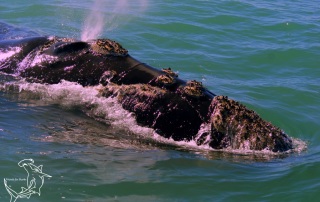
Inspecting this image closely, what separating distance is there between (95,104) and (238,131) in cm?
234

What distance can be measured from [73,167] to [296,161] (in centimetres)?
324

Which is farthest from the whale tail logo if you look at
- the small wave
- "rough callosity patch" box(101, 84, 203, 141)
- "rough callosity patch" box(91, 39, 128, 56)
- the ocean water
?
"rough callosity patch" box(91, 39, 128, 56)

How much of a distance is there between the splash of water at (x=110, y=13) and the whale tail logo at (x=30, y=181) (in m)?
9.88

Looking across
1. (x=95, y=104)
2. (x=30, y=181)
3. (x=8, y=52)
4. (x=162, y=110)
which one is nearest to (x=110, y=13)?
(x=8, y=52)

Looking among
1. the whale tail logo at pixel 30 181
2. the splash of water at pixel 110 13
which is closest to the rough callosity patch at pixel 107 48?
the whale tail logo at pixel 30 181

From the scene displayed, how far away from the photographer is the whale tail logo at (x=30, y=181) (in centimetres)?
635

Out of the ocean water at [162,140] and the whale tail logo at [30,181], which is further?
the ocean water at [162,140]

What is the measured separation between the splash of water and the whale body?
774 centimetres

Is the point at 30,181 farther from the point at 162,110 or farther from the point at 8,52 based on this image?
the point at 8,52

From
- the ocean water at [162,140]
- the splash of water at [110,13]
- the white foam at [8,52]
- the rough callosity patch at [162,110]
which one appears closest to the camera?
the ocean water at [162,140]

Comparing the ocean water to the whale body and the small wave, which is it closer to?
the small wave

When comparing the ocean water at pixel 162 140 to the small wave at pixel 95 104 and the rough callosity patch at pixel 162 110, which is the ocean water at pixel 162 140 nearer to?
the small wave at pixel 95 104

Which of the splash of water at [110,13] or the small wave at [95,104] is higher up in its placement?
the splash of water at [110,13]

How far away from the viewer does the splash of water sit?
58.6 ft
